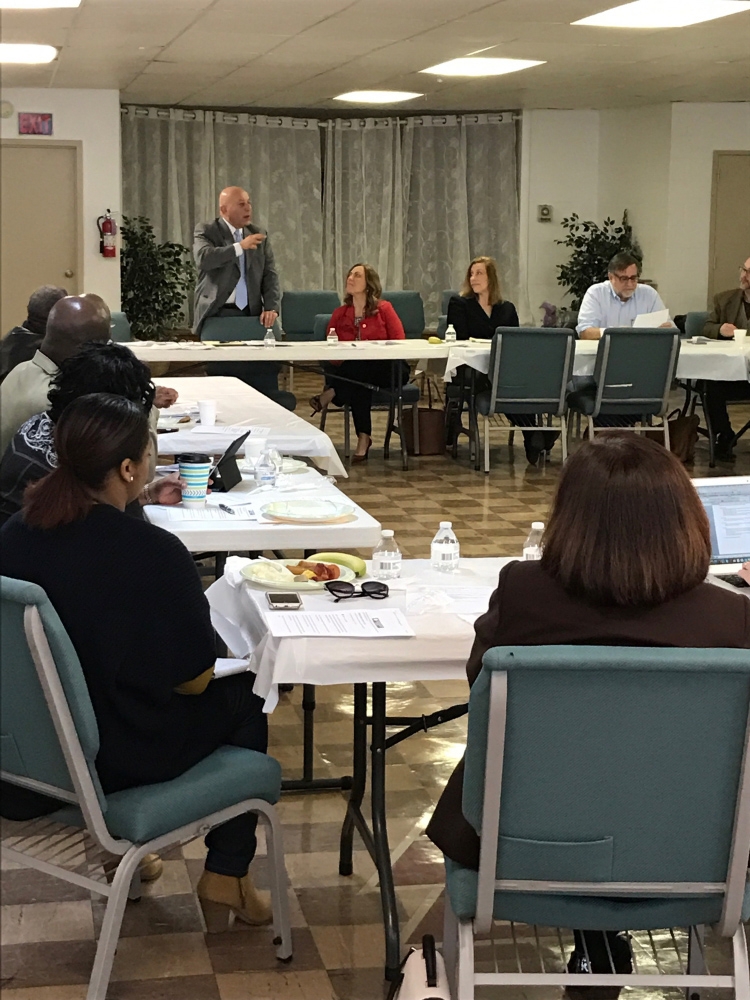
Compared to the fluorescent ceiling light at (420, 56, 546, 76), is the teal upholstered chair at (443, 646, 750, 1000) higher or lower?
lower

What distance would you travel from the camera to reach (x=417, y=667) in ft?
7.91

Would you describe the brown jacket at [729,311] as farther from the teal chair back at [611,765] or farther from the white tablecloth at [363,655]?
the teal chair back at [611,765]

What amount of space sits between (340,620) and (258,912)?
2.04 feet

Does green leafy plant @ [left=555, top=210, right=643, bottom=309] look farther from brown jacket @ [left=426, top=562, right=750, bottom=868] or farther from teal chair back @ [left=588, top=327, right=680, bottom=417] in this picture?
brown jacket @ [left=426, top=562, right=750, bottom=868]

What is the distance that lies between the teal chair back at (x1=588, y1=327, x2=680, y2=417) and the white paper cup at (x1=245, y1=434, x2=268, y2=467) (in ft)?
11.7

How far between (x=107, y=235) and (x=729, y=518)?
9364 millimetres

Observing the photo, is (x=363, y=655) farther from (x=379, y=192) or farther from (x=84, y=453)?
(x=379, y=192)

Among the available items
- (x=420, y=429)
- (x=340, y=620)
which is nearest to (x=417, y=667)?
(x=340, y=620)

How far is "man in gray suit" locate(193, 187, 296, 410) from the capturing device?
866 cm

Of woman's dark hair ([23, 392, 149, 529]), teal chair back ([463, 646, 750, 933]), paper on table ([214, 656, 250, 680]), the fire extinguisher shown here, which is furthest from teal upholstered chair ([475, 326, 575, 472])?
teal chair back ([463, 646, 750, 933])

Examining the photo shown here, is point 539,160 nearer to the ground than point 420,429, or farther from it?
farther from it

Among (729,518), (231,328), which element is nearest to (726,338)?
(231,328)

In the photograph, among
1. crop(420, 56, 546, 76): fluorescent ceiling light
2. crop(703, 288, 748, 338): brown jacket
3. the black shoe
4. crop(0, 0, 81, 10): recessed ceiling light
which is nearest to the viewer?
the black shoe

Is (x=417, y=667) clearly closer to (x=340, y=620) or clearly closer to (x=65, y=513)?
(x=340, y=620)
